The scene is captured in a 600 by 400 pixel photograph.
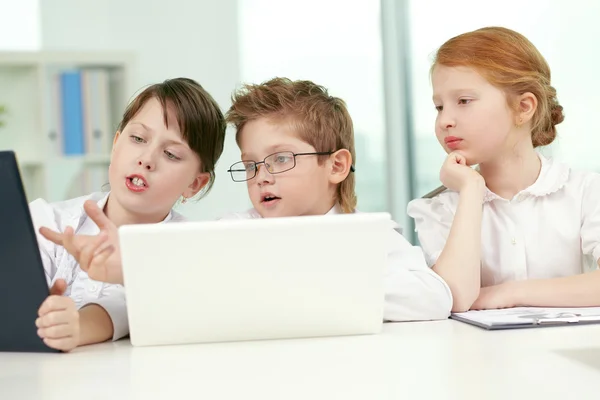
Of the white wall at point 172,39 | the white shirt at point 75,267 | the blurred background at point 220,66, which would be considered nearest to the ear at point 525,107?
the white shirt at point 75,267

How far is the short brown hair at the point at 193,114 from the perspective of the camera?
1.73m

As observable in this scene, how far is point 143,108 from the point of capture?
5.74 feet

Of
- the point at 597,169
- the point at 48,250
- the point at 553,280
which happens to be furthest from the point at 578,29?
the point at 48,250

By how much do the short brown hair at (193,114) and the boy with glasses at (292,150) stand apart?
0.05 meters

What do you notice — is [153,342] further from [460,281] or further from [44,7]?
[44,7]

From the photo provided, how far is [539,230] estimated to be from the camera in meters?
1.79

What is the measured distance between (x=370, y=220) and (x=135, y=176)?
75 centimetres

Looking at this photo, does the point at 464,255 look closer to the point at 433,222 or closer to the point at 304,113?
the point at 433,222

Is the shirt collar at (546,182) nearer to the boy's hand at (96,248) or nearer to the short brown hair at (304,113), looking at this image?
the short brown hair at (304,113)

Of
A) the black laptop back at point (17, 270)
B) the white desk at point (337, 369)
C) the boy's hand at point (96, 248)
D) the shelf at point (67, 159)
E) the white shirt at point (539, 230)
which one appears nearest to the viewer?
the white desk at point (337, 369)

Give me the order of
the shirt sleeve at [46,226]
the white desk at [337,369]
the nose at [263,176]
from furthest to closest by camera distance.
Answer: the nose at [263,176], the shirt sleeve at [46,226], the white desk at [337,369]

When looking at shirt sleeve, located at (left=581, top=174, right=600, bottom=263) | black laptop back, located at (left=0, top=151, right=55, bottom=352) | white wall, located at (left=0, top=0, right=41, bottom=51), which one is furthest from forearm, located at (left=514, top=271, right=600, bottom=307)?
white wall, located at (left=0, top=0, right=41, bottom=51)

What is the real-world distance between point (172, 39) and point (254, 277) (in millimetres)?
3479

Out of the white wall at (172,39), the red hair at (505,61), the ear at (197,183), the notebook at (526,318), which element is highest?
the white wall at (172,39)
